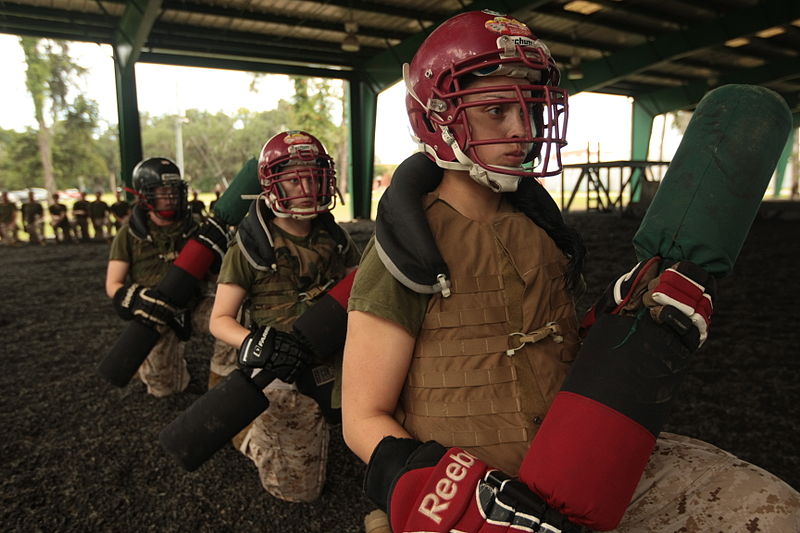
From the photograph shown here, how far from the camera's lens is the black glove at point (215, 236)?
446 centimetres

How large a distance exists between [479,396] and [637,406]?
0.47 m

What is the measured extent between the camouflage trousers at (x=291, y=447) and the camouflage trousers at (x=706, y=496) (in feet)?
7.51

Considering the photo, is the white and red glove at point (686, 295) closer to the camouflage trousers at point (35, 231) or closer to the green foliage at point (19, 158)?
the camouflage trousers at point (35, 231)

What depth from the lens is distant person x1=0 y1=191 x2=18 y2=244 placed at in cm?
1883

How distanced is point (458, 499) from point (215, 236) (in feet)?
12.2

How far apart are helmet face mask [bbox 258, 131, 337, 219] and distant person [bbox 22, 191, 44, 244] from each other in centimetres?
1899

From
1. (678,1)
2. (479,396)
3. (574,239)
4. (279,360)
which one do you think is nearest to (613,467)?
(479,396)

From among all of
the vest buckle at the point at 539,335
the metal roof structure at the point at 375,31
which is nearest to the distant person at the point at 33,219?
the metal roof structure at the point at 375,31

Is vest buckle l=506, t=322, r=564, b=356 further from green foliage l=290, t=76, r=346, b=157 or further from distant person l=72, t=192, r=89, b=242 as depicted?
green foliage l=290, t=76, r=346, b=157

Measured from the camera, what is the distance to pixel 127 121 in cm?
1585

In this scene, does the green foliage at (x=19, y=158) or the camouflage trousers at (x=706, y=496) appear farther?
the green foliage at (x=19, y=158)

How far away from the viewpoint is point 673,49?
709 inches

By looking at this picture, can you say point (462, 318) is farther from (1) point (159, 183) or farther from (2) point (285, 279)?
(1) point (159, 183)

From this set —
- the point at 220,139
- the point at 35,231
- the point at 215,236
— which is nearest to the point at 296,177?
the point at 215,236
